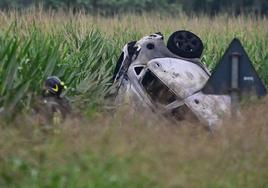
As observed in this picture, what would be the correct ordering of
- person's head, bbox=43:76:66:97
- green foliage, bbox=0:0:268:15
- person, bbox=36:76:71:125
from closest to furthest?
person, bbox=36:76:71:125
person's head, bbox=43:76:66:97
green foliage, bbox=0:0:268:15

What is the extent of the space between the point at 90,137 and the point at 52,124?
2.05 ft

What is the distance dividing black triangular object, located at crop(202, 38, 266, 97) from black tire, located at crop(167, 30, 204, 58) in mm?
2745

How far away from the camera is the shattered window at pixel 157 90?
10.8 metres

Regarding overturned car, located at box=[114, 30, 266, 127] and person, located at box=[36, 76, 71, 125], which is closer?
person, located at box=[36, 76, 71, 125]

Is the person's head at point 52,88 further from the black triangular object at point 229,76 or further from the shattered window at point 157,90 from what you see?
the shattered window at point 157,90

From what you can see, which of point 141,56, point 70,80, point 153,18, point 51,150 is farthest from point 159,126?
point 153,18

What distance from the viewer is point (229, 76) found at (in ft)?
28.8

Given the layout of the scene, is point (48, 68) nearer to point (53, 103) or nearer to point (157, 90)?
point (53, 103)

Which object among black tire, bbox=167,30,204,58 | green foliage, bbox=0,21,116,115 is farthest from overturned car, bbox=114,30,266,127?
green foliage, bbox=0,21,116,115

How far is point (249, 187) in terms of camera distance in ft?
23.0

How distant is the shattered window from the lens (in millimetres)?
10797

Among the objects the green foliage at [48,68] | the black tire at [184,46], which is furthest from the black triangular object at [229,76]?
the black tire at [184,46]

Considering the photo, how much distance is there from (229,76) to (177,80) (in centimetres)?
208

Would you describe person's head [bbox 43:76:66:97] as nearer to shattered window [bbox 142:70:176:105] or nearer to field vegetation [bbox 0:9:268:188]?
field vegetation [bbox 0:9:268:188]
